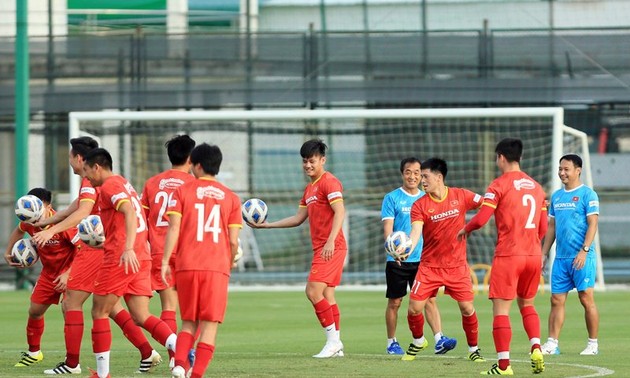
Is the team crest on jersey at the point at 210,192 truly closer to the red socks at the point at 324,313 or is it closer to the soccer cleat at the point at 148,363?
the soccer cleat at the point at 148,363

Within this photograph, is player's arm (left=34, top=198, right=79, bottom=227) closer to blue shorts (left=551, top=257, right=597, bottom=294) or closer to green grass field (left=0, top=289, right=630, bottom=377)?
green grass field (left=0, top=289, right=630, bottom=377)

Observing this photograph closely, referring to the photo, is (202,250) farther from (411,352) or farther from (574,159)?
(574,159)

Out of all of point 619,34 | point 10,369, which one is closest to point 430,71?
point 619,34

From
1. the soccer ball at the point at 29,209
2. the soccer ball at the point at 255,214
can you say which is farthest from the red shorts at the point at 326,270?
the soccer ball at the point at 29,209

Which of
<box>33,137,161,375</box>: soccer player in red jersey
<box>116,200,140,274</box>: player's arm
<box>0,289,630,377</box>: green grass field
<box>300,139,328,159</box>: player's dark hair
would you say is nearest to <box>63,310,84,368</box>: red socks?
<box>33,137,161,375</box>: soccer player in red jersey

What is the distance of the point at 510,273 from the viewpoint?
10.2 m

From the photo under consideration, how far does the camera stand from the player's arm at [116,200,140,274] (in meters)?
9.23

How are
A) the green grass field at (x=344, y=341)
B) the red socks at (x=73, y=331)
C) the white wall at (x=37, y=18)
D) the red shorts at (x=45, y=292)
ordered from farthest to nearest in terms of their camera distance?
the white wall at (x=37, y=18) < the red shorts at (x=45, y=292) < the green grass field at (x=344, y=341) < the red socks at (x=73, y=331)

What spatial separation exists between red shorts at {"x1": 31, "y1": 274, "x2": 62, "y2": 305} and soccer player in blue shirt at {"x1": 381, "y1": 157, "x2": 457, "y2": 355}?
3161mm

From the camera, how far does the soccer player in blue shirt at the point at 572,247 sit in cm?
1211

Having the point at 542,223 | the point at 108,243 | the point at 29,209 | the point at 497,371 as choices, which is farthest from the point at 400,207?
the point at 108,243

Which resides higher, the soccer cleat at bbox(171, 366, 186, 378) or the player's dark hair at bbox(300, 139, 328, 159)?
the player's dark hair at bbox(300, 139, 328, 159)

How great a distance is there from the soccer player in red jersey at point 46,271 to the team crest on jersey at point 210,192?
7.74ft

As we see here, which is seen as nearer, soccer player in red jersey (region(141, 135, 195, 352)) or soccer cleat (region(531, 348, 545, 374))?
soccer cleat (region(531, 348, 545, 374))
